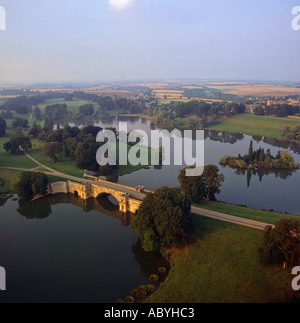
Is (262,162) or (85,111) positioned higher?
(85,111)

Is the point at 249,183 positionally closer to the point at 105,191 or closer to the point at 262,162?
the point at 262,162

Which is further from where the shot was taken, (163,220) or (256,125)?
(256,125)

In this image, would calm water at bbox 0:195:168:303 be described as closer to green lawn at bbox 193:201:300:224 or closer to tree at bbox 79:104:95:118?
green lawn at bbox 193:201:300:224

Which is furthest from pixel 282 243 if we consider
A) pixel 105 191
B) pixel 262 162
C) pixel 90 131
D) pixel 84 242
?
pixel 90 131

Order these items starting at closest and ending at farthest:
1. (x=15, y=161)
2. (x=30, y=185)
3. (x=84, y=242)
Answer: (x=84, y=242)
(x=30, y=185)
(x=15, y=161)

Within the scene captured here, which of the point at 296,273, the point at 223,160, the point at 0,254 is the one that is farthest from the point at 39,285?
the point at 223,160

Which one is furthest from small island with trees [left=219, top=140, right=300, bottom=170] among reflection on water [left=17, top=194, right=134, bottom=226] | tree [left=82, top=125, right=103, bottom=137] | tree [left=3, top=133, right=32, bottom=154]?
tree [left=3, top=133, right=32, bottom=154]
